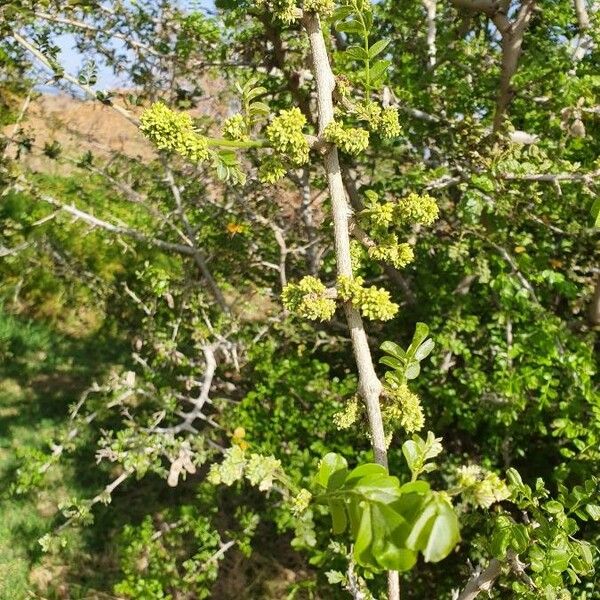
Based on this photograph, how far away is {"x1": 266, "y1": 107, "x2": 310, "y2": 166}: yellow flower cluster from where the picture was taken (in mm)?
1130

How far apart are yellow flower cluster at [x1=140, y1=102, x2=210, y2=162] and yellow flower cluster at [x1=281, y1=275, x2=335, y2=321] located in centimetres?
30

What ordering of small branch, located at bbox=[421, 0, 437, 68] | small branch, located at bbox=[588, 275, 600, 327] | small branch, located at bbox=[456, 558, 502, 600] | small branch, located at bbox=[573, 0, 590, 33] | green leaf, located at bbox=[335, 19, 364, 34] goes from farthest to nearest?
small branch, located at bbox=[421, 0, 437, 68] → small branch, located at bbox=[573, 0, 590, 33] → small branch, located at bbox=[588, 275, 600, 327] → small branch, located at bbox=[456, 558, 502, 600] → green leaf, located at bbox=[335, 19, 364, 34]

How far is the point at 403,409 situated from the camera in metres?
1.17

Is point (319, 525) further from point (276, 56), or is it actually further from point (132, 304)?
point (276, 56)

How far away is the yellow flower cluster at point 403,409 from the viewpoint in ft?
3.80

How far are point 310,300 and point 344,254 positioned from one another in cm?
10

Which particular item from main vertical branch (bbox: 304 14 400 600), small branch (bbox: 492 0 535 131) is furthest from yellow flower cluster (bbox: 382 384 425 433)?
small branch (bbox: 492 0 535 131)

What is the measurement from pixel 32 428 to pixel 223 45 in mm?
3039

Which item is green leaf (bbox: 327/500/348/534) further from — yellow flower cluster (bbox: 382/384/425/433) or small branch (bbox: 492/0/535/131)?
small branch (bbox: 492/0/535/131)

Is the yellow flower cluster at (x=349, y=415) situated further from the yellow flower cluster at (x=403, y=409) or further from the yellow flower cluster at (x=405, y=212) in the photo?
the yellow flower cluster at (x=405, y=212)

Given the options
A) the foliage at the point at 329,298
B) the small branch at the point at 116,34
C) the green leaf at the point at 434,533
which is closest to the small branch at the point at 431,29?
the foliage at the point at 329,298

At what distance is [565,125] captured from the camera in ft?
8.02

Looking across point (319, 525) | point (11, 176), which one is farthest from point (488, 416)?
point (11, 176)

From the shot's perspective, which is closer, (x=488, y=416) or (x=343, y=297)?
(x=343, y=297)
